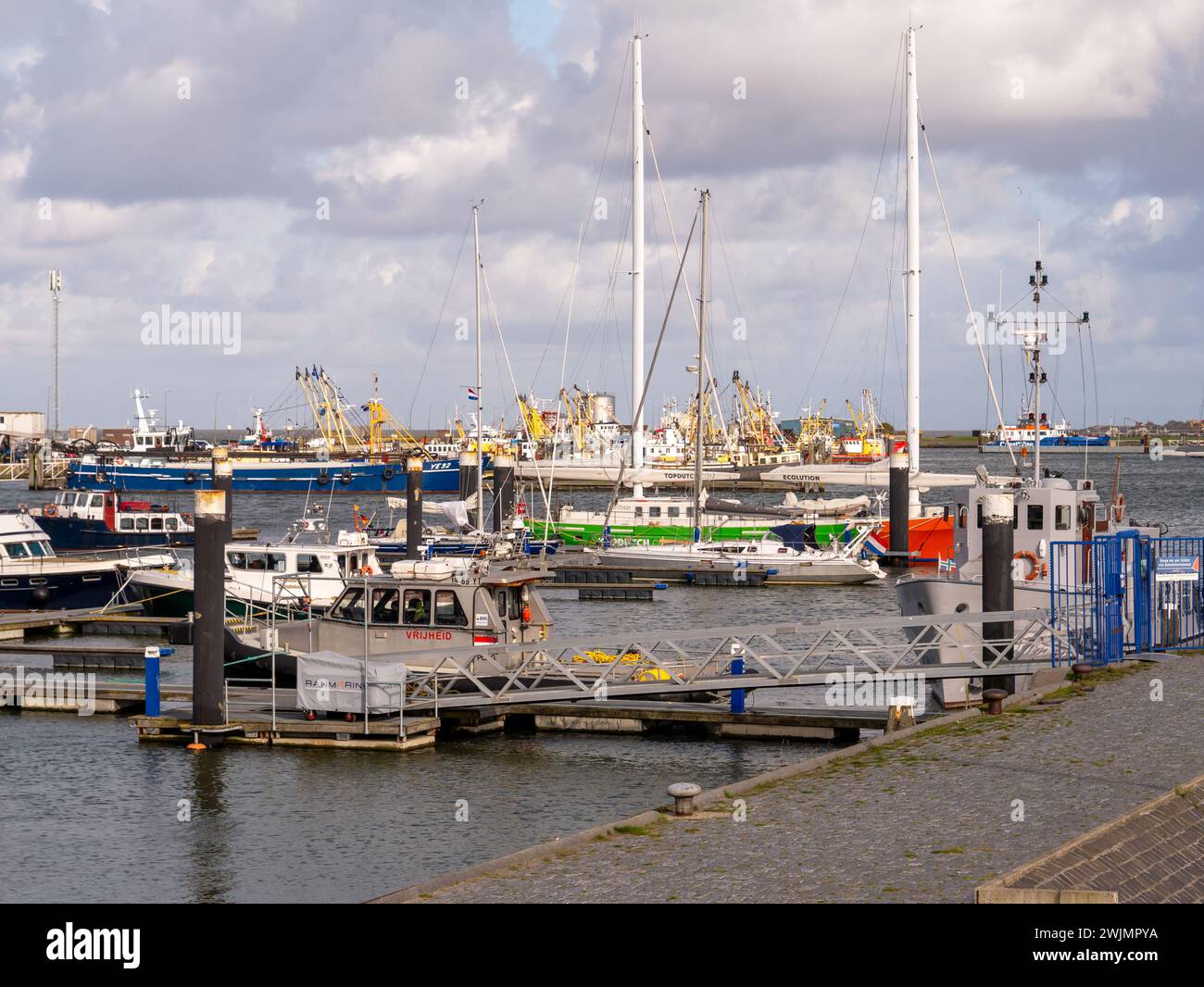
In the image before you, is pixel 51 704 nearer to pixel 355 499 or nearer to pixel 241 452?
pixel 355 499

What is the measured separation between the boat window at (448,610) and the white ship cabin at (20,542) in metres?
23.4

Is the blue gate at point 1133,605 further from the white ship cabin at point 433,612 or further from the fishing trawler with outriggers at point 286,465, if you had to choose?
the fishing trawler with outriggers at point 286,465

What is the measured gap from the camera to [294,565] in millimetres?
41094

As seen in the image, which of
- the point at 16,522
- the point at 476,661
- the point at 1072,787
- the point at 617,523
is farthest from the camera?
the point at 617,523

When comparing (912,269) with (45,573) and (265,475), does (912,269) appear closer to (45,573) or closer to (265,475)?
(45,573)

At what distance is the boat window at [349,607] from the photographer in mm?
27141

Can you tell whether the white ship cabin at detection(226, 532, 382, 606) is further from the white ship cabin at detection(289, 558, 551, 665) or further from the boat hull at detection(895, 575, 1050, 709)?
the boat hull at detection(895, 575, 1050, 709)

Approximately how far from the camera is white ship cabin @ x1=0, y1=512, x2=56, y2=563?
44.8 m

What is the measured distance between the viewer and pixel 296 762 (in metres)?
23.8

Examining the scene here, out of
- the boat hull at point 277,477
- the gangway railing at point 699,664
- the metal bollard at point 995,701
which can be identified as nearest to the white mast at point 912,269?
the gangway railing at point 699,664

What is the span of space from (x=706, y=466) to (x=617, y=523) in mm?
65307

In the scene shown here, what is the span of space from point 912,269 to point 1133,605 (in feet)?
144
